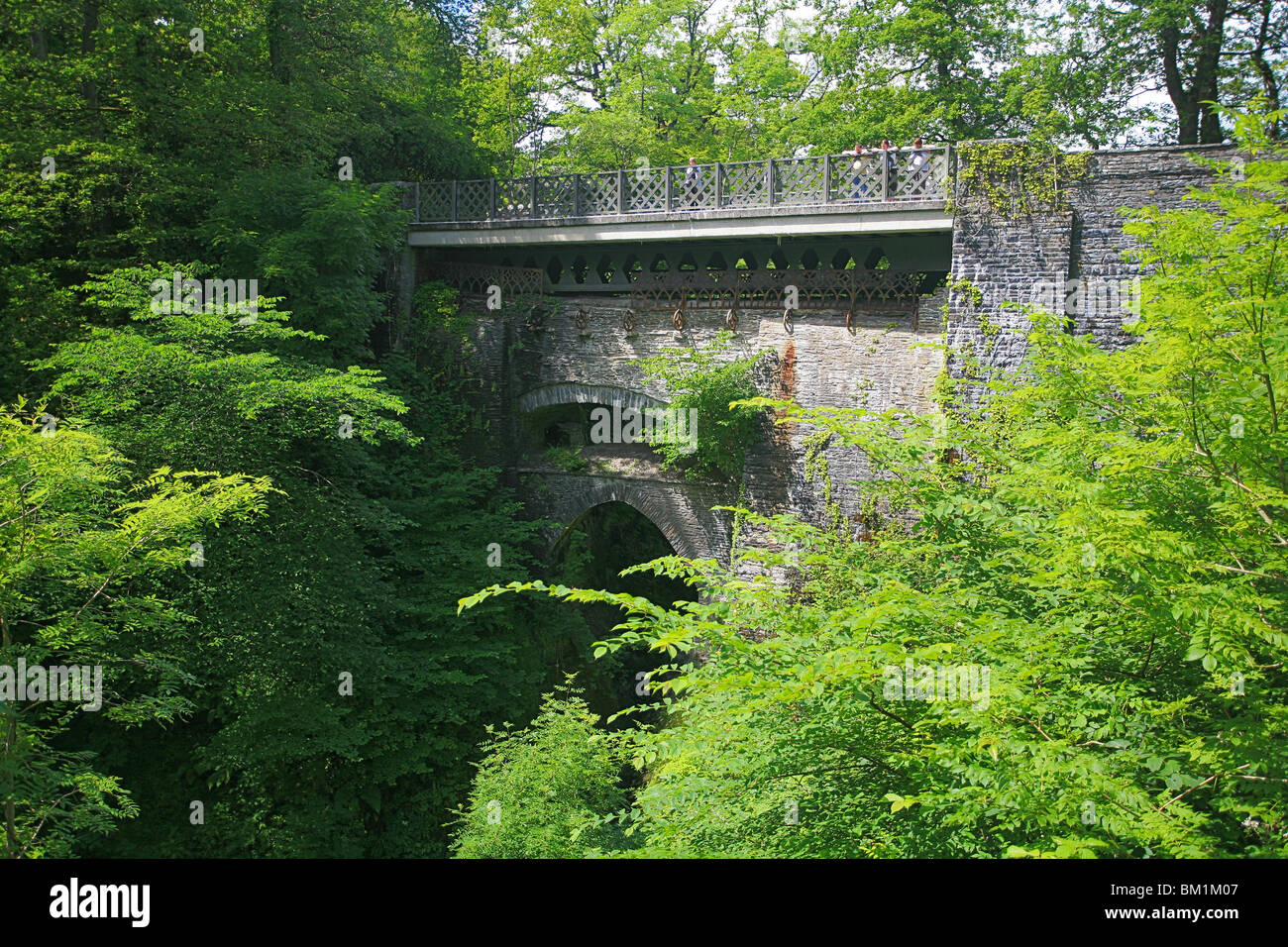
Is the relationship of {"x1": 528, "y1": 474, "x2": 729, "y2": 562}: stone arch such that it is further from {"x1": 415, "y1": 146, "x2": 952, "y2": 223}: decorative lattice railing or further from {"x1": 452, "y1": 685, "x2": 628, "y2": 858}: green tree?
{"x1": 415, "y1": 146, "x2": 952, "y2": 223}: decorative lattice railing

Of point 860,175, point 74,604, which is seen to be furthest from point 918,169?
point 74,604

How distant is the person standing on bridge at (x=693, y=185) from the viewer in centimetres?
1457

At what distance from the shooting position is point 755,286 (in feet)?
49.9

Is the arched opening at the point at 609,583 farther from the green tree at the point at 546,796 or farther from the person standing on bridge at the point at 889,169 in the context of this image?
the person standing on bridge at the point at 889,169

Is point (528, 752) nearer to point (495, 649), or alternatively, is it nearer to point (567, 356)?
point (495, 649)

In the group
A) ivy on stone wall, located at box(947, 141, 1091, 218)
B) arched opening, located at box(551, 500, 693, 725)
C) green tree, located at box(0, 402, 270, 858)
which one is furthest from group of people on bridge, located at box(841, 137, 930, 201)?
green tree, located at box(0, 402, 270, 858)

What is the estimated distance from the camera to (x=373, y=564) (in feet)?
42.8

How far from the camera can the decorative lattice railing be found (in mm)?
12906

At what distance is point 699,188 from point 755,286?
5.87 feet

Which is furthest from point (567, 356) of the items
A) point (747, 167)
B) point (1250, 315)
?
point (1250, 315)

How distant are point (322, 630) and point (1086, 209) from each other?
1084 cm

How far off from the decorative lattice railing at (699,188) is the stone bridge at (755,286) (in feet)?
0.11

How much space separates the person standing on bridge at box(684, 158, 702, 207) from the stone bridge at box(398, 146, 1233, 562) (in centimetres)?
4

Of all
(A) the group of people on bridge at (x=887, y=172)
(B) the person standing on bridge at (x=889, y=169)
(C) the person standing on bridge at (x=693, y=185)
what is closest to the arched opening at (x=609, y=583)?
(C) the person standing on bridge at (x=693, y=185)
